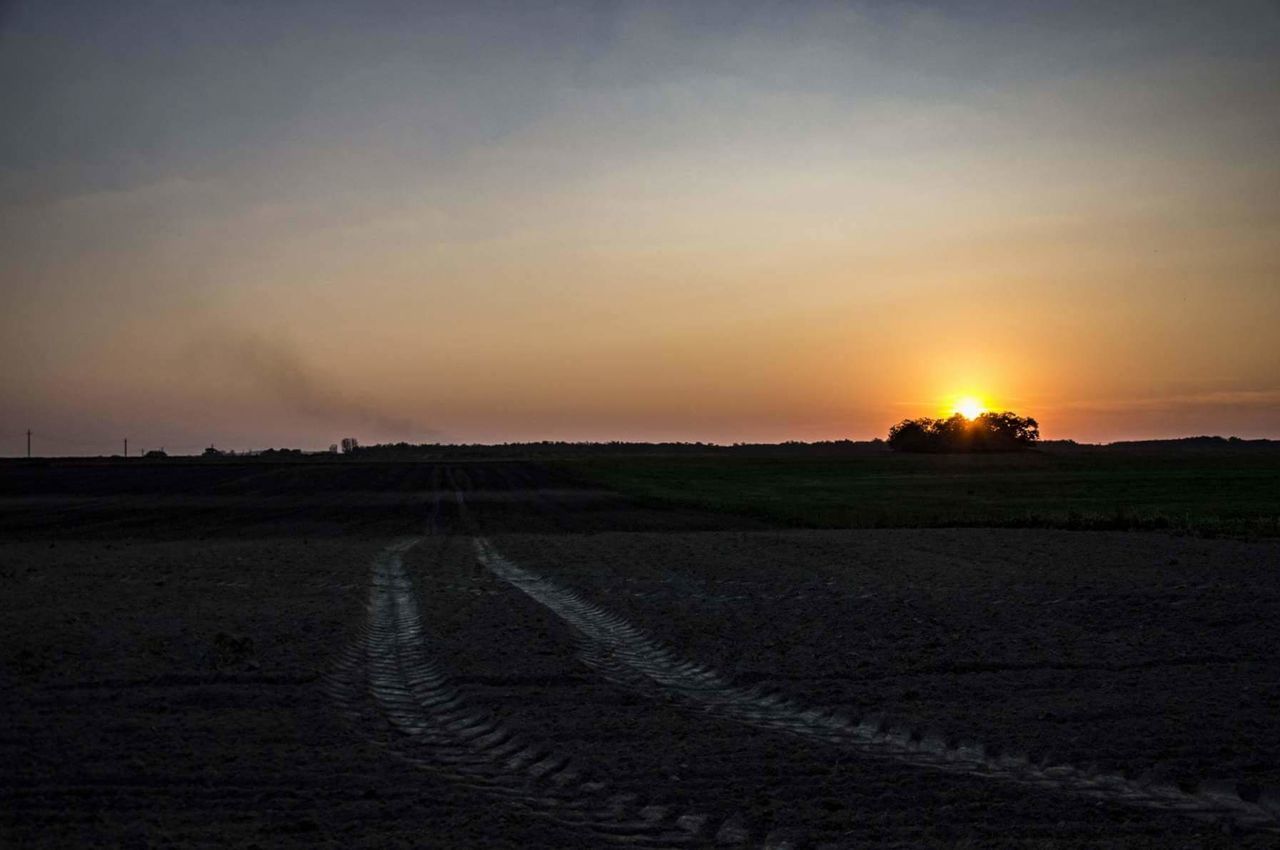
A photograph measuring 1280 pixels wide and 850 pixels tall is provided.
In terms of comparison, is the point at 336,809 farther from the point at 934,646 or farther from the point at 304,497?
the point at 304,497

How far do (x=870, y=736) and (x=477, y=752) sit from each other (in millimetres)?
2837

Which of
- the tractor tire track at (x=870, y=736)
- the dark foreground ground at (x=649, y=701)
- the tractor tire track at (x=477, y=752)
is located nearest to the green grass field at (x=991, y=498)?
the dark foreground ground at (x=649, y=701)

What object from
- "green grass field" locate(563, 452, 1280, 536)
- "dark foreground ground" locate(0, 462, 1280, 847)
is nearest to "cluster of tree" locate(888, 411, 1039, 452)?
"green grass field" locate(563, 452, 1280, 536)

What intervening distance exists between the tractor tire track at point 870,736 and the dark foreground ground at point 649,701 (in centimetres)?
4

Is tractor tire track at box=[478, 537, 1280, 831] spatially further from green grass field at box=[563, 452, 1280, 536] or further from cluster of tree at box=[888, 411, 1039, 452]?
cluster of tree at box=[888, 411, 1039, 452]

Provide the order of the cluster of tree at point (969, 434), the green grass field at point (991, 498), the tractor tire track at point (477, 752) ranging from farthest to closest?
1. the cluster of tree at point (969, 434)
2. the green grass field at point (991, 498)
3. the tractor tire track at point (477, 752)

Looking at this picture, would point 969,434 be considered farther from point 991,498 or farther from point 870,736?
point 870,736

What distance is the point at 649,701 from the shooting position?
9164 millimetres

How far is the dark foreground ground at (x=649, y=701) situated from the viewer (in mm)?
6062

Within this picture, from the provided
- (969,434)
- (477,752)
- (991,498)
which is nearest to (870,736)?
(477,752)

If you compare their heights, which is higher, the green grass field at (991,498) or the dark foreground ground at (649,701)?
the green grass field at (991,498)

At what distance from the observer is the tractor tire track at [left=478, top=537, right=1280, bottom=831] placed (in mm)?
6270

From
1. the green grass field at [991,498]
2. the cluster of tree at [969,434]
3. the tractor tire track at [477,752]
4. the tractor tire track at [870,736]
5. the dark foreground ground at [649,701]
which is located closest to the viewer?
the tractor tire track at [477,752]

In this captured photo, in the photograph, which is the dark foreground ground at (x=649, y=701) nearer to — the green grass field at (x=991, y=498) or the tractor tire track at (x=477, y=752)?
the tractor tire track at (x=477, y=752)
